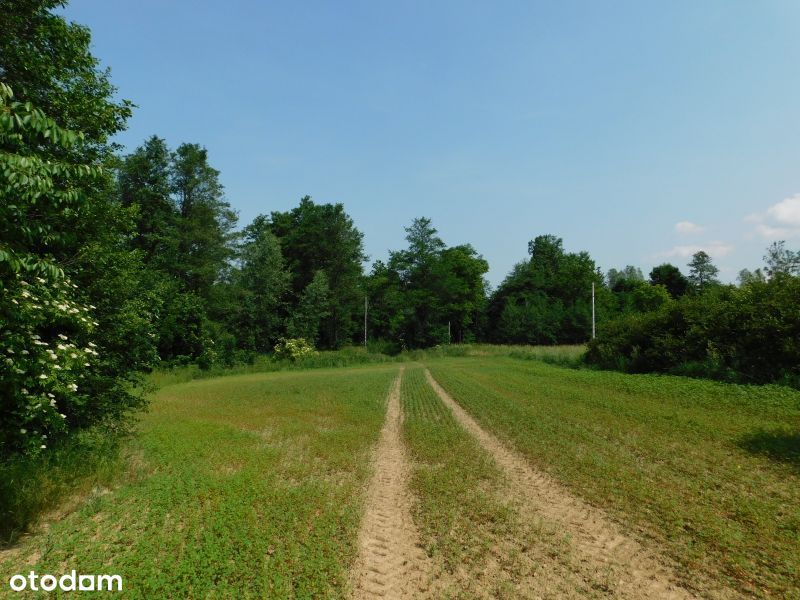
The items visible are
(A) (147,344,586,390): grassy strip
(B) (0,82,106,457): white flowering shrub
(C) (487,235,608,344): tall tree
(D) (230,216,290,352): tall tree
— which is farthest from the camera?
(C) (487,235,608,344): tall tree

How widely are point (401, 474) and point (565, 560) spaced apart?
4165 mm

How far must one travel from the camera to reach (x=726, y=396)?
579 inches

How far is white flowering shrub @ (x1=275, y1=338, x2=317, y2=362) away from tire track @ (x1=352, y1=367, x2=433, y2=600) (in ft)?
137

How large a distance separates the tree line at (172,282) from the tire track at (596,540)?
7.07 metres

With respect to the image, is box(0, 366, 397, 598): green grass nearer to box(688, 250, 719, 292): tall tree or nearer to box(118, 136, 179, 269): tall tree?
box(118, 136, 179, 269): tall tree

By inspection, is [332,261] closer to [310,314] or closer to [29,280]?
[310,314]

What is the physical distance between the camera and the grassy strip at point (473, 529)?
194 inches

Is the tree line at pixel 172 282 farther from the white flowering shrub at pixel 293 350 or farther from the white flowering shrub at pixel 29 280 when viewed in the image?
the white flowering shrub at pixel 293 350

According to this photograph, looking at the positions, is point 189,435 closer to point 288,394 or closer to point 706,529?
point 288,394

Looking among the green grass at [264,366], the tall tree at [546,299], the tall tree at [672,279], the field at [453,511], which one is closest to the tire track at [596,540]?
the field at [453,511]

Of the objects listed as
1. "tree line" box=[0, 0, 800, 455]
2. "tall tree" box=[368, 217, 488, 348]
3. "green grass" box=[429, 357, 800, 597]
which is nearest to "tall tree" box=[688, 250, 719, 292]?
"tree line" box=[0, 0, 800, 455]

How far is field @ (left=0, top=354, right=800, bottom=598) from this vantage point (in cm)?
491

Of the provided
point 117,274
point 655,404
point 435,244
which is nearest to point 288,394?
point 117,274

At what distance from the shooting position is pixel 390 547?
5.77m
